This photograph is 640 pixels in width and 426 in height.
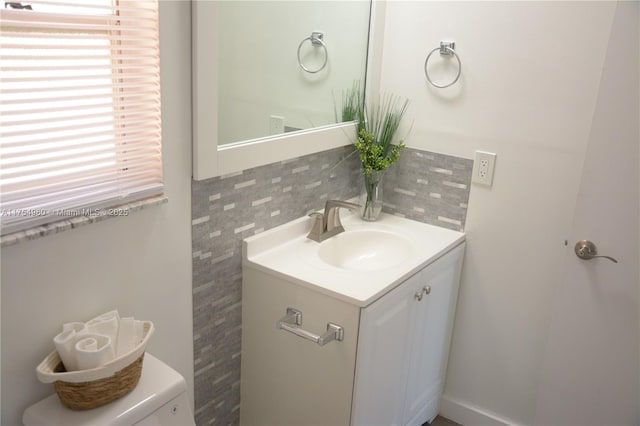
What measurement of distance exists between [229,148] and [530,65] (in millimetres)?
1094

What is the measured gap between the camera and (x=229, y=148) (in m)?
1.80

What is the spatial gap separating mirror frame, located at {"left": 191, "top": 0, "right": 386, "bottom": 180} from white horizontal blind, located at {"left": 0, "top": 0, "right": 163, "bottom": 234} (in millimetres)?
115

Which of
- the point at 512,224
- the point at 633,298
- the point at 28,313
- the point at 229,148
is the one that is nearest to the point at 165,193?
the point at 229,148

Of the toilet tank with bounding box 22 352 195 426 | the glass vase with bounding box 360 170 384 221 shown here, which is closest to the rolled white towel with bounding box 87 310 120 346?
the toilet tank with bounding box 22 352 195 426

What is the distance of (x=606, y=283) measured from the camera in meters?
2.05

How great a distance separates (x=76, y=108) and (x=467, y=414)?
1977 mm

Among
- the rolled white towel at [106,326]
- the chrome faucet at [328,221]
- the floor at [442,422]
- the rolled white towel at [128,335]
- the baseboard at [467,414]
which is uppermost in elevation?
the chrome faucet at [328,221]

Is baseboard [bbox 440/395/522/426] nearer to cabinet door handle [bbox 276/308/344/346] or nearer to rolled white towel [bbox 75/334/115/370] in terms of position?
cabinet door handle [bbox 276/308/344/346]

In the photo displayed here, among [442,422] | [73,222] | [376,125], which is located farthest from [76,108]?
[442,422]

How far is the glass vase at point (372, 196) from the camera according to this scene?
7.71 ft

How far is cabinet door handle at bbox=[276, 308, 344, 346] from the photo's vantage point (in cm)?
180

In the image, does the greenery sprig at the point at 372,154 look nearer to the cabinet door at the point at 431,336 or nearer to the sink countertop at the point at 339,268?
the sink countertop at the point at 339,268

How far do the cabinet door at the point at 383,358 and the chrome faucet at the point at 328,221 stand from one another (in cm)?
38

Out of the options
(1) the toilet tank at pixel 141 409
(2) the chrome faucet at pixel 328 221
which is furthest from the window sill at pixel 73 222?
(2) the chrome faucet at pixel 328 221
